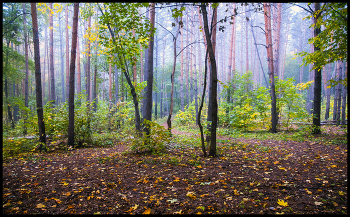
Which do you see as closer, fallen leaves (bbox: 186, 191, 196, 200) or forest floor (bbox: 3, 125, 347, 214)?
forest floor (bbox: 3, 125, 347, 214)

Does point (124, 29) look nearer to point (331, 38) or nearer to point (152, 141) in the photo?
point (152, 141)

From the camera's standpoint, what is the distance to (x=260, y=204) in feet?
7.82

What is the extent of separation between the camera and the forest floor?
94.3 inches

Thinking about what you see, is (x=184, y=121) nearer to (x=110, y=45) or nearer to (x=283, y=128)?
(x=283, y=128)

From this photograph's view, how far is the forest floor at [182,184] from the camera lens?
2.39 m

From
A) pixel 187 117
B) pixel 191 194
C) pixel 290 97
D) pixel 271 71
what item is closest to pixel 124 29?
pixel 191 194

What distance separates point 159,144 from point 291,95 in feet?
25.3

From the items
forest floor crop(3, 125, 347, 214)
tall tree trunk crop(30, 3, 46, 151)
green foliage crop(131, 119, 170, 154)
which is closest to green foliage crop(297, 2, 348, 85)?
forest floor crop(3, 125, 347, 214)

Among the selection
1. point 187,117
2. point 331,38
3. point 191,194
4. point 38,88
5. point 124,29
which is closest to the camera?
point 191,194

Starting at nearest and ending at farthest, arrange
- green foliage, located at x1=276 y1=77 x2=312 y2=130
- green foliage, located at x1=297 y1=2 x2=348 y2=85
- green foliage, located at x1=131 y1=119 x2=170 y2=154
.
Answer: green foliage, located at x1=297 y1=2 x2=348 y2=85 < green foliage, located at x1=131 y1=119 x2=170 y2=154 < green foliage, located at x1=276 y1=77 x2=312 y2=130

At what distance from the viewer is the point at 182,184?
10.6 ft

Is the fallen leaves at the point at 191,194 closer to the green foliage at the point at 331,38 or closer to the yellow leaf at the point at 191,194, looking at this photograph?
the yellow leaf at the point at 191,194

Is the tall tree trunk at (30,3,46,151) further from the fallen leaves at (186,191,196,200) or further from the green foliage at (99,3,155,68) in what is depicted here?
the fallen leaves at (186,191,196,200)

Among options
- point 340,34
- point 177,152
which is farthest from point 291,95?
point 177,152
